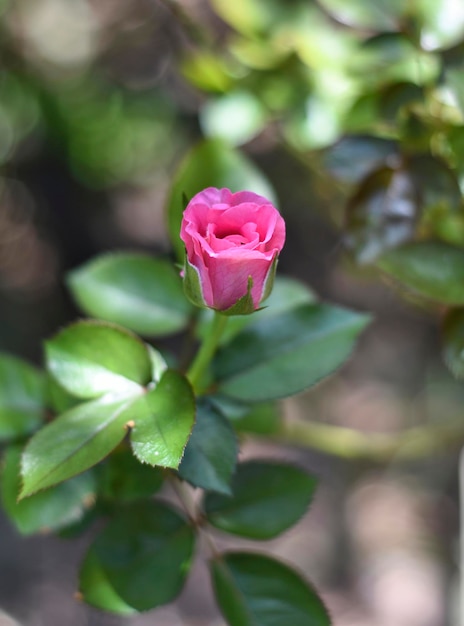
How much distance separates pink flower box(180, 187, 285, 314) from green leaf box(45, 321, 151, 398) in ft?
0.26

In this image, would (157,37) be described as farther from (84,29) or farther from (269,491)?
(269,491)

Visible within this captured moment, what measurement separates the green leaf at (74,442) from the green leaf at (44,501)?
0.10 meters

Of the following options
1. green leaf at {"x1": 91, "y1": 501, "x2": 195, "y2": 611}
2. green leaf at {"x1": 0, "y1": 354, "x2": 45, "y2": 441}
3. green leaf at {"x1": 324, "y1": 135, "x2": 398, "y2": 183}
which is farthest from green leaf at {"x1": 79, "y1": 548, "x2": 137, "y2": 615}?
green leaf at {"x1": 324, "y1": 135, "x2": 398, "y2": 183}

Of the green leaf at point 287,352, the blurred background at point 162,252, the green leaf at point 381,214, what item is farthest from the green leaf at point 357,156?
the blurred background at point 162,252

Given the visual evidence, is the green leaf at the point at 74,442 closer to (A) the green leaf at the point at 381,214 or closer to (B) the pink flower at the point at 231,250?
(B) the pink flower at the point at 231,250

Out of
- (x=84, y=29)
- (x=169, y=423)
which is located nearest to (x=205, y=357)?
(x=169, y=423)

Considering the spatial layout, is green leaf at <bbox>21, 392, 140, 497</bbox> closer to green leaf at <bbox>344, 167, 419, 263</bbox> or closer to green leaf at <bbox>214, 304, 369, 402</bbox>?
green leaf at <bbox>214, 304, 369, 402</bbox>

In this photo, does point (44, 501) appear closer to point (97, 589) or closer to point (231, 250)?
point (97, 589)

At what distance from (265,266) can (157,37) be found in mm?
1375

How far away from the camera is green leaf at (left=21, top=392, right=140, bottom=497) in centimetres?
37

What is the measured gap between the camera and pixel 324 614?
45 centimetres

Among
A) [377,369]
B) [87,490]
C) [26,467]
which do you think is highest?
[26,467]

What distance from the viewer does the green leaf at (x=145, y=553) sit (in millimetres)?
459

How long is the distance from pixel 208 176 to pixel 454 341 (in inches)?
8.4
